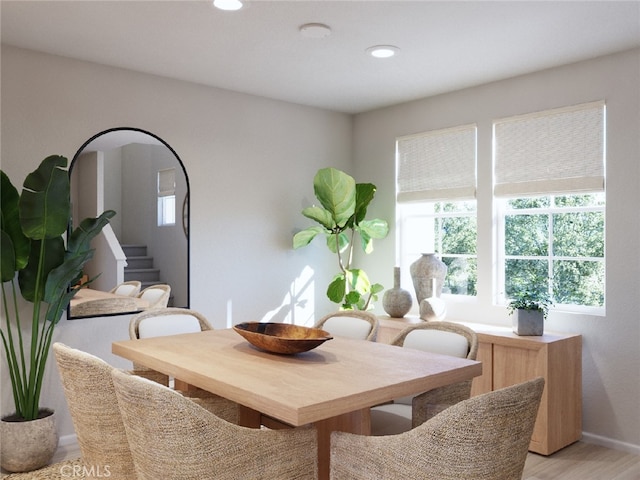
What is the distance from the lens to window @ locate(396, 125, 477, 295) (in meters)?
4.60

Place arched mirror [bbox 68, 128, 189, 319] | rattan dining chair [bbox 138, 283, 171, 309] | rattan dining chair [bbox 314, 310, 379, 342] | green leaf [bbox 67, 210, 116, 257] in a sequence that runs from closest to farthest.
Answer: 1. rattan dining chair [bbox 314, 310, 379, 342]
2. green leaf [bbox 67, 210, 116, 257]
3. arched mirror [bbox 68, 128, 189, 319]
4. rattan dining chair [bbox 138, 283, 171, 309]

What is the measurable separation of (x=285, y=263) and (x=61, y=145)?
2.05 metres

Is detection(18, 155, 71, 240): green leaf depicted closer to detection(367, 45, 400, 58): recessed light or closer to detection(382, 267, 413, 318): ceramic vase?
detection(367, 45, 400, 58): recessed light

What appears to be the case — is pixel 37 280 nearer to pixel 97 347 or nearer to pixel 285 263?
pixel 97 347


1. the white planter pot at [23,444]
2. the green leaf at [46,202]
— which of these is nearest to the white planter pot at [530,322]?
the green leaf at [46,202]

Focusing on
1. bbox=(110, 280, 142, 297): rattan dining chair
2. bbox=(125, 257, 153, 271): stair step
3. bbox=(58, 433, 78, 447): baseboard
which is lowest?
bbox=(58, 433, 78, 447): baseboard

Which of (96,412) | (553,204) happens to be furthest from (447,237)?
(96,412)

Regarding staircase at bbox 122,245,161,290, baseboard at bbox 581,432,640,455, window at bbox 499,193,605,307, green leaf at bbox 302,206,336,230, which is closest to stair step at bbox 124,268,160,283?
staircase at bbox 122,245,161,290

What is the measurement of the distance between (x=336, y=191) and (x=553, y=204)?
5.35 ft

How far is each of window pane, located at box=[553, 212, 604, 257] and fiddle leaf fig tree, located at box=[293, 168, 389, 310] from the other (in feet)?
4.56

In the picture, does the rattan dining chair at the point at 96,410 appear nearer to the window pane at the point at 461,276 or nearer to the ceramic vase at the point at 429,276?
the ceramic vase at the point at 429,276

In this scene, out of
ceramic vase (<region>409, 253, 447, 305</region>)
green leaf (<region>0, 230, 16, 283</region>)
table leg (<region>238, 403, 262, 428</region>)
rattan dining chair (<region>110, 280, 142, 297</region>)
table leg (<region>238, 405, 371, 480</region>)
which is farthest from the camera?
ceramic vase (<region>409, 253, 447, 305</region>)

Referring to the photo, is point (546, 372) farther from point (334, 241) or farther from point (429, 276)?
point (334, 241)

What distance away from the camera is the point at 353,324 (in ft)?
11.2
